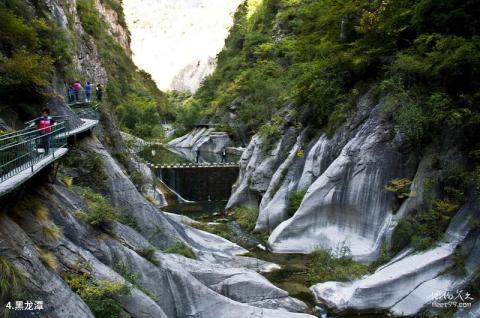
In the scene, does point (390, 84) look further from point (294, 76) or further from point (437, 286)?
point (294, 76)

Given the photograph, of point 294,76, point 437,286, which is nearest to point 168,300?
point 437,286

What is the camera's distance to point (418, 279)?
1433 cm

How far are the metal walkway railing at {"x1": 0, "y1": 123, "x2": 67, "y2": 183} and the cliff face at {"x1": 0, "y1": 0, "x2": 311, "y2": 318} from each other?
0.59m

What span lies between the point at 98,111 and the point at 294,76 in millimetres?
20323

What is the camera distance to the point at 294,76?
39.5 meters

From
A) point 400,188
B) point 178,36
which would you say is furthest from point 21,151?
point 178,36

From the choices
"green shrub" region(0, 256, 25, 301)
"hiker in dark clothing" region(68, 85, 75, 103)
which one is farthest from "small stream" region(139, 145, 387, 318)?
"hiker in dark clothing" region(68, 85, 75, 103)

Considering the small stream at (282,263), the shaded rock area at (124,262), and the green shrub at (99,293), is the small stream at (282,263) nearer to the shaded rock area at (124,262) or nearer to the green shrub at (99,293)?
the shaded rock area at (124,262)

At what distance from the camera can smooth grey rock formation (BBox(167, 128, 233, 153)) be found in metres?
55.7

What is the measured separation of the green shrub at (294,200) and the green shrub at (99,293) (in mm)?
13345

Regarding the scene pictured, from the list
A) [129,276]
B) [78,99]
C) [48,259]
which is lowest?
[129,276]

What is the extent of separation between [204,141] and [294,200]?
36271 millimetres

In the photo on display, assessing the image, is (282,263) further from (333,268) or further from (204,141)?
(204,141)

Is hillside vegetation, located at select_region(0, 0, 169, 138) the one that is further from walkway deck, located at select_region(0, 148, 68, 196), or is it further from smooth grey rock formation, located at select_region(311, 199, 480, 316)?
smooth grey rock formation, located at select_region(311, 199, 480, 316)
